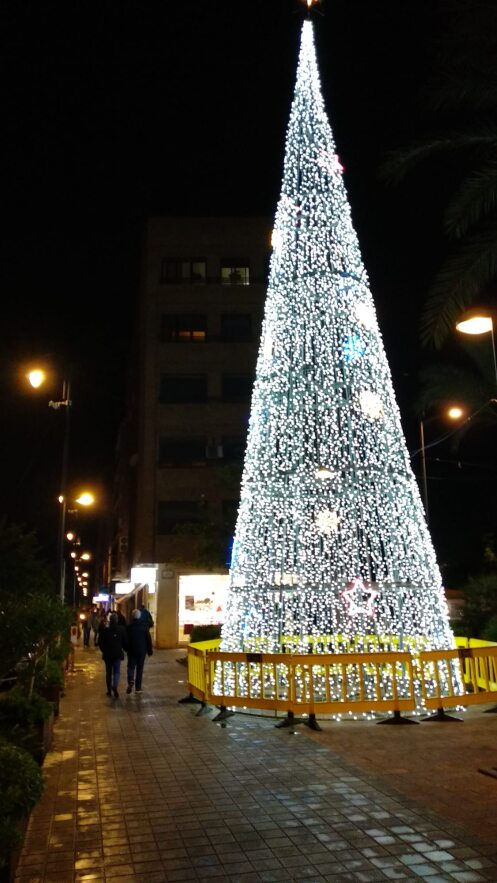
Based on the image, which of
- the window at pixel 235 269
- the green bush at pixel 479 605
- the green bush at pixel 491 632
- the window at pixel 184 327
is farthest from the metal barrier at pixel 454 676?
the window at pixel 235 269

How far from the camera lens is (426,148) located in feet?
31.4

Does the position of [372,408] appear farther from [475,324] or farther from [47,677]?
[47,677]

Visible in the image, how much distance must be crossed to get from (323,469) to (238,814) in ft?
22.0

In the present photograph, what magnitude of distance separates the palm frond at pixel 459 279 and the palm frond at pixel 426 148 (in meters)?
1.15

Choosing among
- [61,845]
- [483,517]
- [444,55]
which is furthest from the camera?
[483,517]

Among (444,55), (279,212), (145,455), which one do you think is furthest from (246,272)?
(444,55)

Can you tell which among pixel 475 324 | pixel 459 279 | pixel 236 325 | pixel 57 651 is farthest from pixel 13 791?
pixel 236 325

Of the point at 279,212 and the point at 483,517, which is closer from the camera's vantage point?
the point at 279,212

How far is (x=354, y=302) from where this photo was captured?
12.7 m

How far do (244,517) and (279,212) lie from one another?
567cm

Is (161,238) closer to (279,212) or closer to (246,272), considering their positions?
(246,272)

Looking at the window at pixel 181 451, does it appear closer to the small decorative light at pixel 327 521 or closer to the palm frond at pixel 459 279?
the small decorative light at pixel 327 521

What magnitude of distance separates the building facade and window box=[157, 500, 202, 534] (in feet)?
0.16

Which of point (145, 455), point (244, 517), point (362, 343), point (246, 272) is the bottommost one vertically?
point (244, 517)
